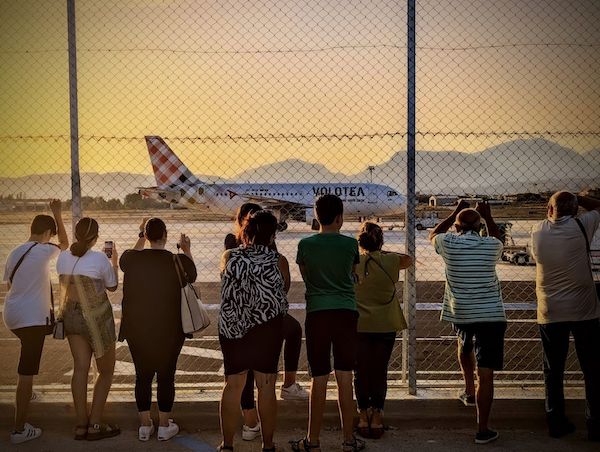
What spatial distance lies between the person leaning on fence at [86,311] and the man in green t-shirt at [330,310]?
5.01 feet

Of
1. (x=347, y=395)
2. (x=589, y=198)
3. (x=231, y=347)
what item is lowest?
(x=347, y=395)

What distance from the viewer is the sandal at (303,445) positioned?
4.47 meters

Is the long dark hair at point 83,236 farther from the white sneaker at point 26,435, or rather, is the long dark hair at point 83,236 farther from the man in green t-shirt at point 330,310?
the man in green t-shirt at point 330,310

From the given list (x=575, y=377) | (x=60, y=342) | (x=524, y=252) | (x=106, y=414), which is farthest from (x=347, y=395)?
(x=524, y=252)

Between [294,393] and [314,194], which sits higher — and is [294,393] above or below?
below

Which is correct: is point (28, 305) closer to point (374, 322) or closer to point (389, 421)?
point (374, 322)

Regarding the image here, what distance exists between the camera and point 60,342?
8672mm

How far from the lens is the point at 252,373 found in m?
4.91

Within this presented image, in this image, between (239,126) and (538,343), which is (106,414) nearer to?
(239,126)

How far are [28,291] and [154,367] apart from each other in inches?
43.6

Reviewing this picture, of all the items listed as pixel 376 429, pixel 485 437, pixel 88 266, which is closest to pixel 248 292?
pixel 88 266

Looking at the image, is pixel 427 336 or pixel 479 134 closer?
pixel 479 134

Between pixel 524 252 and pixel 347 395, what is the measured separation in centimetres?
1446

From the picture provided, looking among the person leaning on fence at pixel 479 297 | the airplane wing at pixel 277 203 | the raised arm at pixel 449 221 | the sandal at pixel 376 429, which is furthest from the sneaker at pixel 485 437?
the airplane wing at pixel 277 203
